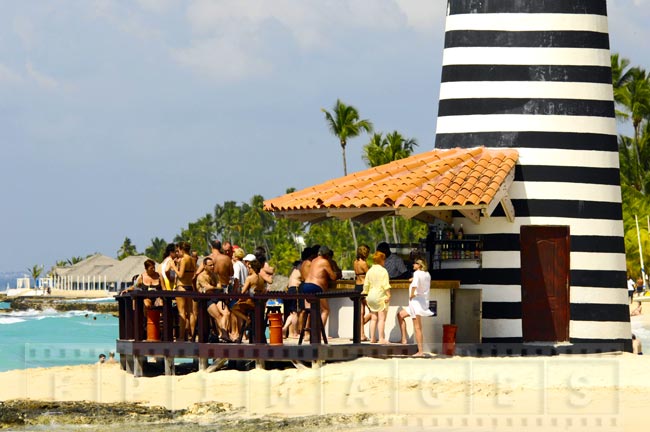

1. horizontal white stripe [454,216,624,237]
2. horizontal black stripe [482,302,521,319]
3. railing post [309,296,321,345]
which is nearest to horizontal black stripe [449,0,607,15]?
horizontal white stripe [454,216,624,237]

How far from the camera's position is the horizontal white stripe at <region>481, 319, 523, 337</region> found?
19.8 meters

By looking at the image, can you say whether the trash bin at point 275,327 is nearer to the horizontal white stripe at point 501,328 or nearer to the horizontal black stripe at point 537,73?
the horizontal white stripe at point 501,328

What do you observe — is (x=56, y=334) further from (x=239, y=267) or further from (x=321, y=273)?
(x=321, y=273)

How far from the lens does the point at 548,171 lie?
19.6 metres

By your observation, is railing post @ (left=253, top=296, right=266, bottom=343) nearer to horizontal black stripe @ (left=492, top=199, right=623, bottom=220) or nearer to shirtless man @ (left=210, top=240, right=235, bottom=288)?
shirtless man @ (left=210, top=240, right=235, bottom=288)

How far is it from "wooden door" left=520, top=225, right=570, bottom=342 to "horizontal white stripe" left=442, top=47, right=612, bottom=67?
2.47 m

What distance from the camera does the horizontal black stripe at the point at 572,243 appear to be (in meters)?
19.7

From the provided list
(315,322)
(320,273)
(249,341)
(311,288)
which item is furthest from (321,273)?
(249,341)

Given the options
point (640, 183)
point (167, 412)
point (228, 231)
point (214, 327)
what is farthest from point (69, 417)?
point (228, 231)

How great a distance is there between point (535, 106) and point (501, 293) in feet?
8.63

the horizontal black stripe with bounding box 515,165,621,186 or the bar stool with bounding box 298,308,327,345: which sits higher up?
the horizontal black stripe with bounding box 515,165,621,186

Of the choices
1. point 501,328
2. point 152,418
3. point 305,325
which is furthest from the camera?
point 501,328

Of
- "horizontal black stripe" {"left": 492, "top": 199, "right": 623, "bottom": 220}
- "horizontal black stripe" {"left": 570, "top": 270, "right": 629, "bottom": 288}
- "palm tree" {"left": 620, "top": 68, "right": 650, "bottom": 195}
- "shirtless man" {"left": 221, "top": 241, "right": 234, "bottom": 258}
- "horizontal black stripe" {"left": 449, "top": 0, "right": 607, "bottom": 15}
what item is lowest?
"horizontal black stripe" {"left": 570, "top": 270, "right": 629, "bottom": 288}

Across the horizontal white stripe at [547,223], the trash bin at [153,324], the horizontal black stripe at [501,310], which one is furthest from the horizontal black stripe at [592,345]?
the trash bin at [153,324]
